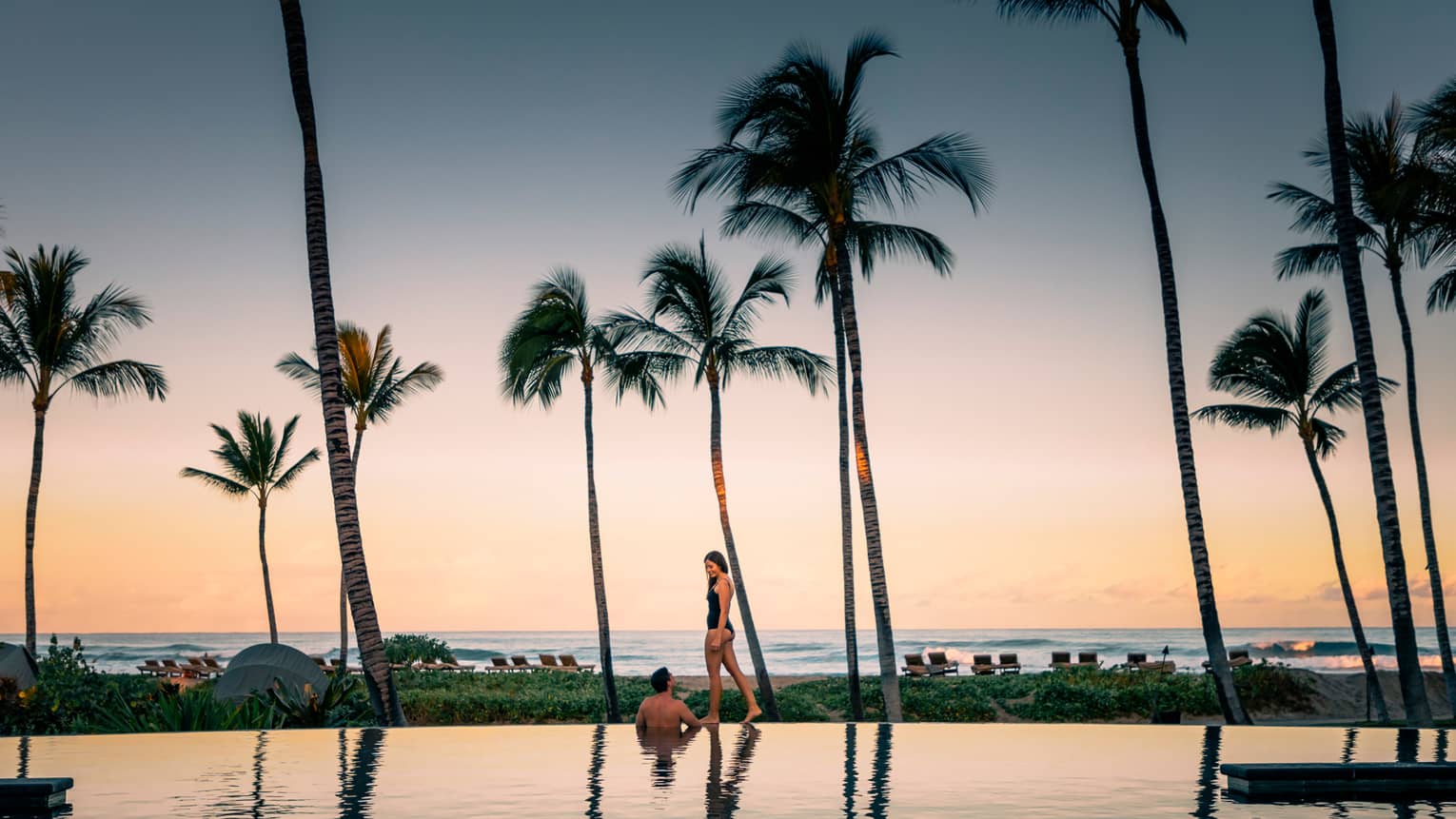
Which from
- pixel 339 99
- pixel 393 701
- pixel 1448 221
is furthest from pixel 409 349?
pixel 1448 221

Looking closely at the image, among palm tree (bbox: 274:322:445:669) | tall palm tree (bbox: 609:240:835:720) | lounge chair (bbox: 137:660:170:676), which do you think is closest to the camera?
tall palm tree (bbox: 609:240:835:720)

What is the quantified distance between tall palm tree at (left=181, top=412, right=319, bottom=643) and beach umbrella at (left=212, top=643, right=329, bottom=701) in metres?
22.7

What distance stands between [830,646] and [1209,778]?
7251cm

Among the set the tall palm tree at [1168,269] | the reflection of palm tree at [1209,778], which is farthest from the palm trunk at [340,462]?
the tall palm tree at [1168,269]

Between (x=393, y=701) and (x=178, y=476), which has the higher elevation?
(x=178, y=476)

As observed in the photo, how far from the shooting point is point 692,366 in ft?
88.2

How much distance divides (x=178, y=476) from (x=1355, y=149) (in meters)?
34.9

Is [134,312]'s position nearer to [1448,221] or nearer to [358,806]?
[358,806]

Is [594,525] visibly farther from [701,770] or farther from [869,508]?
Result: [701,770]

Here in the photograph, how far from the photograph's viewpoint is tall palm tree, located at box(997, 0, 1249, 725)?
16.5 meters

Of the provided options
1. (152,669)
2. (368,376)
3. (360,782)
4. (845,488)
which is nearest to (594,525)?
(845,488)

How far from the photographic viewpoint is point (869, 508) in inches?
786

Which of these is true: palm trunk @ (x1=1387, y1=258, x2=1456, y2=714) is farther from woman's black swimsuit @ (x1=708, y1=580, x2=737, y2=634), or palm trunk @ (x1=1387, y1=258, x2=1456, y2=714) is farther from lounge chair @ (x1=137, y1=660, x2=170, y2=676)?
lounge chair @ (x1=137, y1=660, x2=170, y2=676)

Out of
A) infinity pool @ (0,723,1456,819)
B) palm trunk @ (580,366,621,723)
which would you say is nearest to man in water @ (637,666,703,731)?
infinity pool @ (0,723,1456,819)
